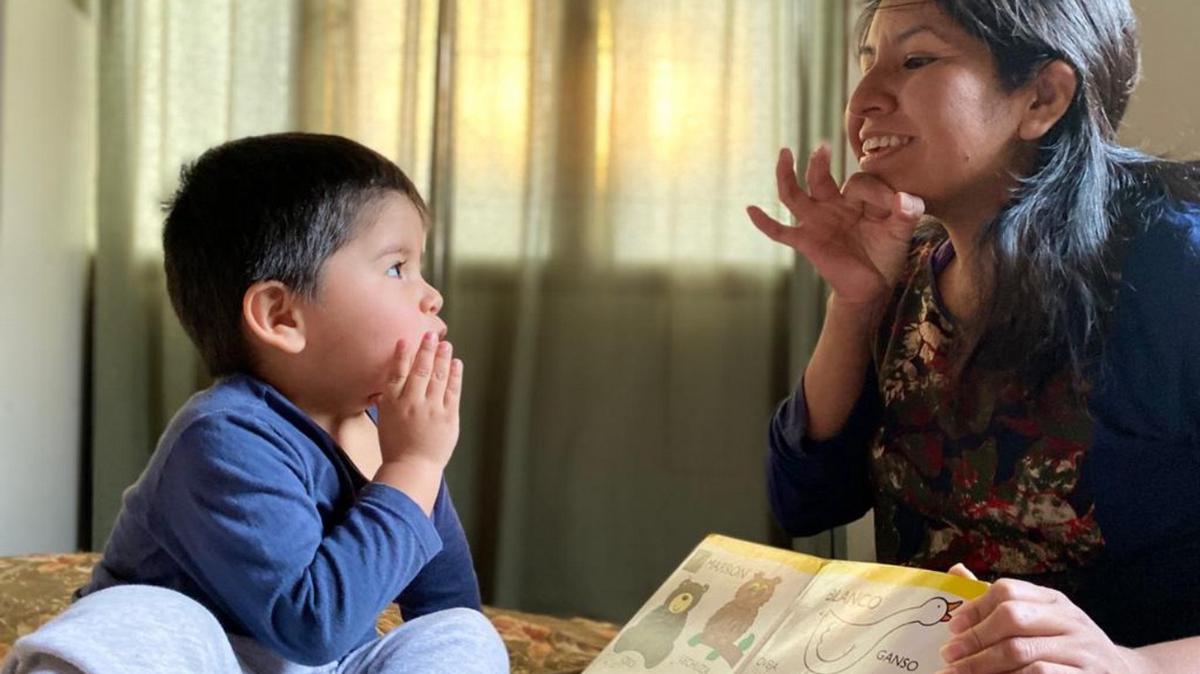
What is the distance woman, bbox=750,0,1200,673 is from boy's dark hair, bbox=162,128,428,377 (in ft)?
1.27

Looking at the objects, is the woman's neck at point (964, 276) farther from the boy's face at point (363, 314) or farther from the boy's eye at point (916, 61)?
the boy's face at point (363, 314)

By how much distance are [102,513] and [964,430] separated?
1830 millimetres

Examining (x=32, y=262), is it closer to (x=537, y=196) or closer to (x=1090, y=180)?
(x=537, y=196)

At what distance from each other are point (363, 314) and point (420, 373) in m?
0.07

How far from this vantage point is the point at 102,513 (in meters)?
2.37

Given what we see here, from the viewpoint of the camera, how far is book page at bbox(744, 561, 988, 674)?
2.64 feet

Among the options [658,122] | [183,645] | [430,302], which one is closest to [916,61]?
[430,302]

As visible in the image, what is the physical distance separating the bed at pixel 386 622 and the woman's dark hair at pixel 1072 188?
0.64m

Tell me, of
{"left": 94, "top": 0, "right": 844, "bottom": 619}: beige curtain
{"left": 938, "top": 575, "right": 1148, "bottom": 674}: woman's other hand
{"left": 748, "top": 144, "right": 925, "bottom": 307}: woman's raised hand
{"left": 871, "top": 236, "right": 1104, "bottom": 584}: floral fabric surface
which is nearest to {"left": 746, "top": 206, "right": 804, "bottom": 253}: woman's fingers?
{"left": 748, "top": 144, "right": 925, "bottom": 307}: woman's raised hand

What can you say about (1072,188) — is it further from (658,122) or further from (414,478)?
(658,122)

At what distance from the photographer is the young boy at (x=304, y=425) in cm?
89

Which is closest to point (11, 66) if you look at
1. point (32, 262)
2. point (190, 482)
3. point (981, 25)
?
point (32, 262)

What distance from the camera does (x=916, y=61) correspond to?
100cm

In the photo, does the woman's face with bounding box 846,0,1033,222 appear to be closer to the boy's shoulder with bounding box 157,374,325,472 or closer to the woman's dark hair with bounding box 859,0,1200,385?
the woman's dark hair with bounding box 859,0,1200,385
